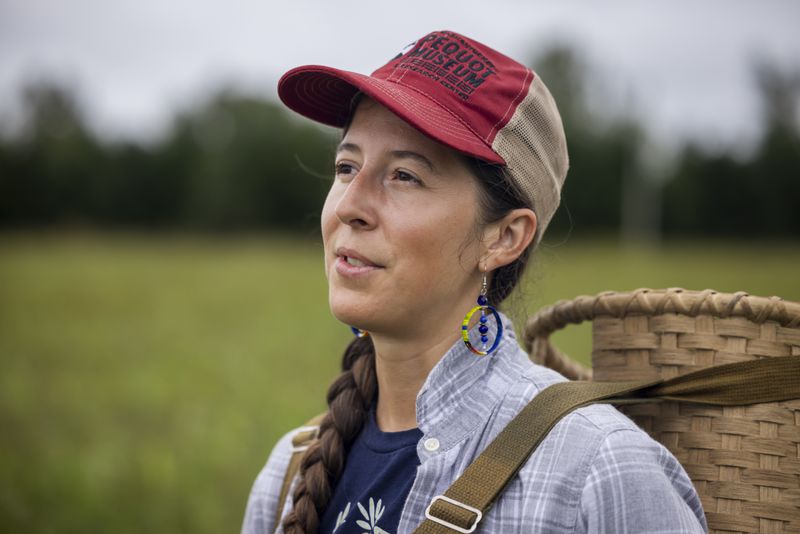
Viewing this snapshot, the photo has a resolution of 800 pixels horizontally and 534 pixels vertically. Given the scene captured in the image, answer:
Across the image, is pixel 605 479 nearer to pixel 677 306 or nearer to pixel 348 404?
pixel 677 306

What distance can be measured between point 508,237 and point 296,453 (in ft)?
2.83

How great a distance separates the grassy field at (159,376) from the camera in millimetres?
5352

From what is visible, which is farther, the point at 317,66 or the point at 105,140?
the point at 105,140

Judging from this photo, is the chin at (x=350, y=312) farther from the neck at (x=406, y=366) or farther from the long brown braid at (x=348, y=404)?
the long brown braid at (x=348, y=404)

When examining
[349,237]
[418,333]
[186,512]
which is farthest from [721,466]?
[186,512]

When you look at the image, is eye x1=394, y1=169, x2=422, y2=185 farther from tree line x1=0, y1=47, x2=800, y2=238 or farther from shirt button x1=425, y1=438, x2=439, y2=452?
tree line x1=0, y1=47, x2=800, y2=238

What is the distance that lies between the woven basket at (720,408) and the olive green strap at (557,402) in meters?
0.04

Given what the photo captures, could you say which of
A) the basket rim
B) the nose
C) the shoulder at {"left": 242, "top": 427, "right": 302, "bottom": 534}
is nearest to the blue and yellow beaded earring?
the basket rim

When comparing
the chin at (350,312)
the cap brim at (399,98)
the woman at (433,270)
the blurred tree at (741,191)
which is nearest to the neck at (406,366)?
the woman at (433,270)

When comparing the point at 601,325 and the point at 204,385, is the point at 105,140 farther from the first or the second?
the point at 601,325

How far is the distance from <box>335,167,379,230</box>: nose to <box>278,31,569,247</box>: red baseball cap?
205mm

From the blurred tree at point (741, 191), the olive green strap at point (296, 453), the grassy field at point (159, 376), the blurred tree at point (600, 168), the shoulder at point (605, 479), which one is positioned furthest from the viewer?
the blurred tree at point (600, 168)

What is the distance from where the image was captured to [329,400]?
2.28 metres

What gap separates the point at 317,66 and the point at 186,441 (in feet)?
17.3
